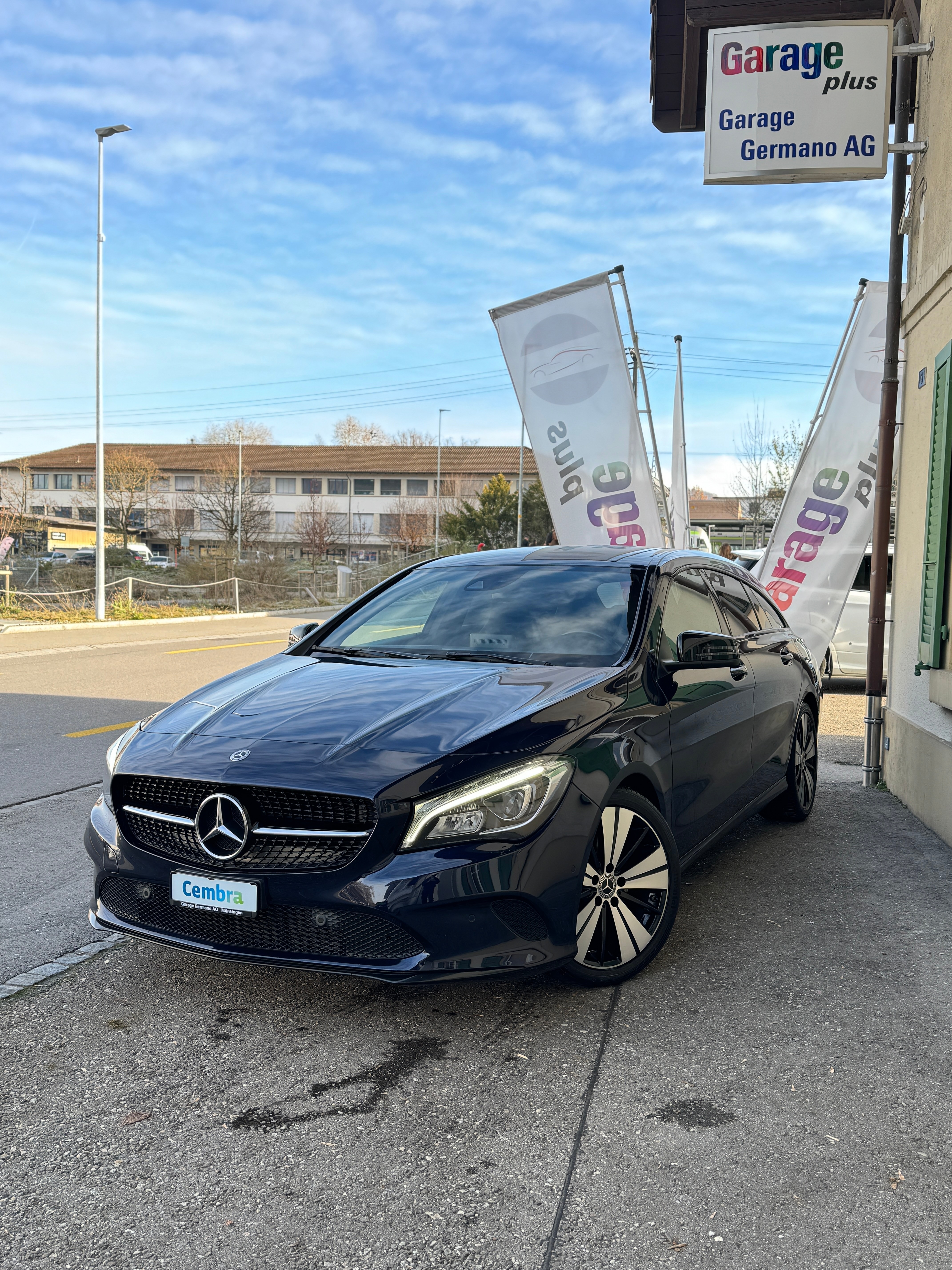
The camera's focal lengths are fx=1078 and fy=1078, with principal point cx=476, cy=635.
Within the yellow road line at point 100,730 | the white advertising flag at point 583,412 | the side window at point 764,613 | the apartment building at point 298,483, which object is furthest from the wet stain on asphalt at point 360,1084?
the apartment building at point 298,483

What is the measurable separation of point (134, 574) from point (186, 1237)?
43220mm

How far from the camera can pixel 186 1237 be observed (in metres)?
2.32

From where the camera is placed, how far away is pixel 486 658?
4.27 metres

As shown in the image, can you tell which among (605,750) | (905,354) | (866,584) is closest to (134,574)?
(866,584)

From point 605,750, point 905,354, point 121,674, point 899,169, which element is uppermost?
point 899,169

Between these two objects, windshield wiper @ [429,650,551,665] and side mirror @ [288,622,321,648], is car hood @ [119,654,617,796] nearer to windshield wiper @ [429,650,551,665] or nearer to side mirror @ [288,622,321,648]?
windshield wiper @ [429,650,551,665]

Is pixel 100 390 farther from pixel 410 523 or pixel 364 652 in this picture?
pixel 410 523

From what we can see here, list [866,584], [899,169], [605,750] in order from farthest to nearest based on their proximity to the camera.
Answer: [866,584] < [899,169] < [605,750]

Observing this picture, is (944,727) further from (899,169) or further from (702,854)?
(899,169)

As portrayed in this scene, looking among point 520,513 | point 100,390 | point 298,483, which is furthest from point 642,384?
point 298,483

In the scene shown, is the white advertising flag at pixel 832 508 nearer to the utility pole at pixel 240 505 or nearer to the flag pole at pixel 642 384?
the flag pole at pixel 642 384

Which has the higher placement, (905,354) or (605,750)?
(905,354)

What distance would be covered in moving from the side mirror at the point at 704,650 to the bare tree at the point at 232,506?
4276 cm

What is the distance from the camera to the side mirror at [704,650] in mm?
4281
